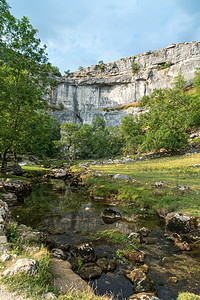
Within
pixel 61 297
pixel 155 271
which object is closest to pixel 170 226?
pixel 155 271

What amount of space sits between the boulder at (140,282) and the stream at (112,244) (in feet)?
0.63

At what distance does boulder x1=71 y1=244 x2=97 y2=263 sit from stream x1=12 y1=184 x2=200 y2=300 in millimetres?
478

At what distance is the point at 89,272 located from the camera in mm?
6250

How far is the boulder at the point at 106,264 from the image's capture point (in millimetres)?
6535

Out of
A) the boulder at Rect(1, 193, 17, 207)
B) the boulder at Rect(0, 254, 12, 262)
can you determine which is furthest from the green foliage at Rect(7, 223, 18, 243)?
the boulder at Rect(1, 193, 17, 207)

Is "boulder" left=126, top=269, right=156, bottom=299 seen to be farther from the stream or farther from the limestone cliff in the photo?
the limestone cliff

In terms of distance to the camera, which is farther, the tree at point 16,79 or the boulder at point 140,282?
the tree at point 16,79

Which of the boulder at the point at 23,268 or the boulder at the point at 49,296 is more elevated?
the boulder at the point at 23,268

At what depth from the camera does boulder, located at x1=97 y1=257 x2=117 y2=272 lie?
6.54 metres

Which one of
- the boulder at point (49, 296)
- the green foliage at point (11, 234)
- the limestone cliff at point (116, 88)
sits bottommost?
the green foliage at point (11, 234)

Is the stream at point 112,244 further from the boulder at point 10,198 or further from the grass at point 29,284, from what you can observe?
the grass at point 29,284

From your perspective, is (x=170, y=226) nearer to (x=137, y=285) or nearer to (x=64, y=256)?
(x=137, y=285)

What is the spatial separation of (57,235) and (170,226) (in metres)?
7.19

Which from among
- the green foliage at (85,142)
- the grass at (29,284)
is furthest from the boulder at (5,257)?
the green foliage at (85,142)
